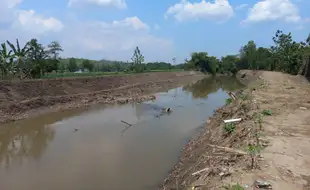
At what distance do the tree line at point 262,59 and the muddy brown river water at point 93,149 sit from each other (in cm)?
2845

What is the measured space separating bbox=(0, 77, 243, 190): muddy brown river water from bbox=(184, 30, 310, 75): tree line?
2845cm

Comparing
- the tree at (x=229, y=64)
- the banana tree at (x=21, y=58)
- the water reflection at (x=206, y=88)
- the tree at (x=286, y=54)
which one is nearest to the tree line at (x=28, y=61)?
the banana tree at (x=21, y=58)

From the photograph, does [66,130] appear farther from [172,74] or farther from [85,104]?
[172,74]

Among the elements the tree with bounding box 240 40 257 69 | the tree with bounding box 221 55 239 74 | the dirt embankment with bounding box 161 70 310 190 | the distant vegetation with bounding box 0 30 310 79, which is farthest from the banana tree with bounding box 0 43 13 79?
the tree with bounding box 221 55 239 74

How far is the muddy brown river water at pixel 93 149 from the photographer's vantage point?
32.5 ft

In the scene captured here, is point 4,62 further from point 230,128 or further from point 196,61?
point 196,61

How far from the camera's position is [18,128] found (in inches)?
742

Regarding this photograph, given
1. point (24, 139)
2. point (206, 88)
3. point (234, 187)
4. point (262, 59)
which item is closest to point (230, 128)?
point (234, 187)

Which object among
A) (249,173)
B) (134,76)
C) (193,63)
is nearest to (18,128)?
(249,173)

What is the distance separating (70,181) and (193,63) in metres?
77.6

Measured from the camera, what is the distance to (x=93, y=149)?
44.7 feet

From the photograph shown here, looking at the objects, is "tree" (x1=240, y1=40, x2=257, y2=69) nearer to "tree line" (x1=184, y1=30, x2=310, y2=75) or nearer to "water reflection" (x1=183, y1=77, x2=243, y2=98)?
"tree line" (x1=184, y1=30, x2=310, y2=75)

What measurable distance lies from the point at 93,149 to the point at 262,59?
61.9 meters

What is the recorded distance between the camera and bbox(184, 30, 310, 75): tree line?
149 feet
